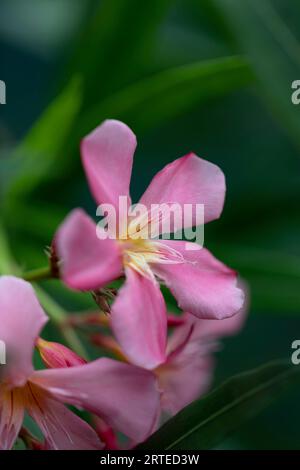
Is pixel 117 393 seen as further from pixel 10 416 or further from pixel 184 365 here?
pixel 184 365

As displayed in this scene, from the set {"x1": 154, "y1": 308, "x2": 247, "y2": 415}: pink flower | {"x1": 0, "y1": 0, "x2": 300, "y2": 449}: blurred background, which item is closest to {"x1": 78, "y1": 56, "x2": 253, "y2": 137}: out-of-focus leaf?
{"x1": 0, "y1": 0, "x2": 300, "y2": 449}: blurred background

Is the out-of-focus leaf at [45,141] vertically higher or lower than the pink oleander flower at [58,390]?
higher

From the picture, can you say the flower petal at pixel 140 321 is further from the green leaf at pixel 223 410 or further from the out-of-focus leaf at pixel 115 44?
the out-of-focus leaf at pixel 115 44

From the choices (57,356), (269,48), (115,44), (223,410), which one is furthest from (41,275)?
(115,44)

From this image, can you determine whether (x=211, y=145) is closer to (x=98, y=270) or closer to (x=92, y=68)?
(x=92, y=68)

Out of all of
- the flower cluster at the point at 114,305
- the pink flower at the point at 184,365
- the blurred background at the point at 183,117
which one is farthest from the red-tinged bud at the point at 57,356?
the blurred background at the point at 183,117
